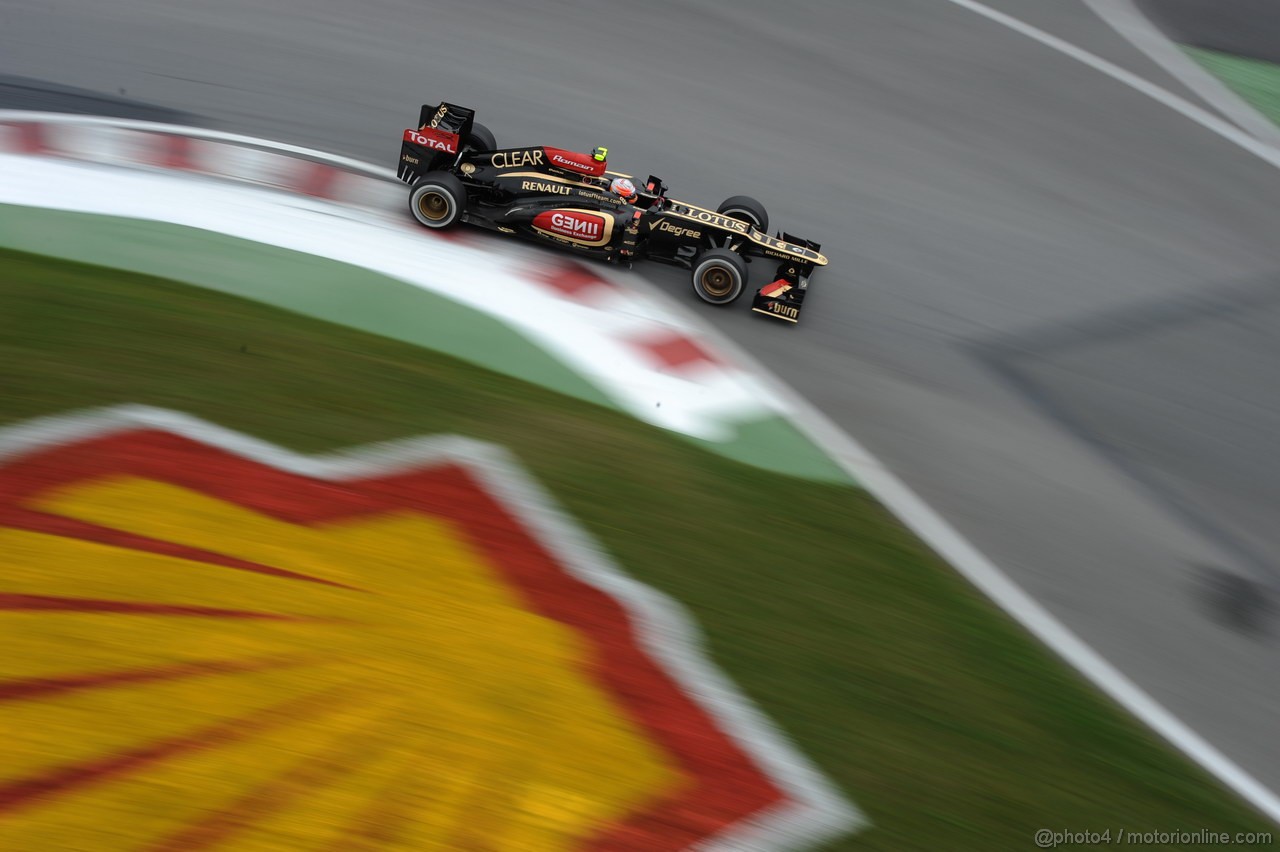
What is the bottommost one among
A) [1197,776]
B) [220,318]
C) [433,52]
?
[1197,776]

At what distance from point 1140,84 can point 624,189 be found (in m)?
8.33

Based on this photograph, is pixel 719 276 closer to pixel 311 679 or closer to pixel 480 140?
pixel 480 140

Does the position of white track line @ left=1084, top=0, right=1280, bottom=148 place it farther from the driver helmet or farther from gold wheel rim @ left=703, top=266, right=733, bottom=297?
the driver helmet

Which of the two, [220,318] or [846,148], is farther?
[846,148]

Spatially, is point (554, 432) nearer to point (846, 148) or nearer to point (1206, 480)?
point (1206, 480)

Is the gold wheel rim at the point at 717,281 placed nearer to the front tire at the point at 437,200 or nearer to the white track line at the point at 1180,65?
the front tire at the point at 437,200

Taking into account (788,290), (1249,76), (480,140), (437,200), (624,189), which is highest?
(1249,76)

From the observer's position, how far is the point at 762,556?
18.0 feet

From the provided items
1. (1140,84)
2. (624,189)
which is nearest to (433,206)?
(624,189)

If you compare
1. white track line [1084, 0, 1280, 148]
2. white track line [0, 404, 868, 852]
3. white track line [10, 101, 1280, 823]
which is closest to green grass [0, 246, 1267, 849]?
white track line [0, 404, 868, 852]

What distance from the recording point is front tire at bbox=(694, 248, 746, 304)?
7.57m

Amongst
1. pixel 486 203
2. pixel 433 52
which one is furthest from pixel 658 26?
pixel 486 203

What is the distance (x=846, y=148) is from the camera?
10.2 metres

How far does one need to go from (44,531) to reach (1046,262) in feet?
27.4
